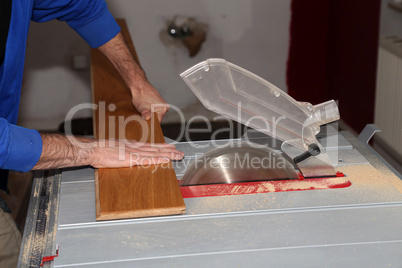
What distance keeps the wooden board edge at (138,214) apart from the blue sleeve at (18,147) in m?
0.27

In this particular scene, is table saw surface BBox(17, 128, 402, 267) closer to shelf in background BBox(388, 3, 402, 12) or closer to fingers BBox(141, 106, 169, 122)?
fingers BBox(141, 106, 169, 122)

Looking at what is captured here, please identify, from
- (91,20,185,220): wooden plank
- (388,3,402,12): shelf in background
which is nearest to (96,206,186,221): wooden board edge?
(91,20,185,220): wooden plank

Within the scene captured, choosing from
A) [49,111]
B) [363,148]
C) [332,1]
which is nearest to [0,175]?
[363,148]

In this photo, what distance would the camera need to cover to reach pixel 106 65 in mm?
2412

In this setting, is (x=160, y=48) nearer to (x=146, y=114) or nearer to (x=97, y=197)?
(x=146, y=114)

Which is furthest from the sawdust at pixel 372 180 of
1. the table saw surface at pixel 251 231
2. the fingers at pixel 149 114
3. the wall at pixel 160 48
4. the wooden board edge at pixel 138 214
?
the wall at pixel 160 48

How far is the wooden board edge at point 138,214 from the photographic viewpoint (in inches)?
51.3

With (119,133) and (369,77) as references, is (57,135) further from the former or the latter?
(369,77)

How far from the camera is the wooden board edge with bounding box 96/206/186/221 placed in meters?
1.30

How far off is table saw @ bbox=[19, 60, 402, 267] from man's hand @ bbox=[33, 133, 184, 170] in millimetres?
71

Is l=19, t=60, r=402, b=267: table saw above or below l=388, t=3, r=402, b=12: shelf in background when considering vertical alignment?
below

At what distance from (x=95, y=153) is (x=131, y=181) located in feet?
0.52

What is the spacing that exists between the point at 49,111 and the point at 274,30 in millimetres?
1944

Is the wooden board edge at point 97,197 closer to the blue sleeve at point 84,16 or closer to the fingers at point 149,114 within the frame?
the fingers at point 149,114
